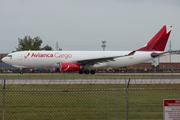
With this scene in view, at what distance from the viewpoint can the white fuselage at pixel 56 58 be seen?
36312mm

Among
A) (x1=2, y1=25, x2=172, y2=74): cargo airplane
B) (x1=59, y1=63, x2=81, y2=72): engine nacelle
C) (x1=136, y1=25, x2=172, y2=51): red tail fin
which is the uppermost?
(x1=136, y1=25, x2=172, y2=51): red tail fin

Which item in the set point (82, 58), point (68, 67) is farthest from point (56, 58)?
point (82, 58)

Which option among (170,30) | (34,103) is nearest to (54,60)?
(170,30)

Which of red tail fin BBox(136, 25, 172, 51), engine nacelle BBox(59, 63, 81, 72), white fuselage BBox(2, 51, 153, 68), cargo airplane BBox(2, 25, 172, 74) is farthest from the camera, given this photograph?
red tail fin BBox(136, 25, 172, 51)

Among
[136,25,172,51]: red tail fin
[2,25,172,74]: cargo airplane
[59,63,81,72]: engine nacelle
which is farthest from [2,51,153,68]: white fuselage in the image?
[59,63,81,72]: engine nacelle

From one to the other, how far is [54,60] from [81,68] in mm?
4722

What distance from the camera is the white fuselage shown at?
36312mm

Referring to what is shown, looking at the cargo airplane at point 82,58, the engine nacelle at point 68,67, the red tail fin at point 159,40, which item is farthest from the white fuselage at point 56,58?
the engine nacelle at point 68,67

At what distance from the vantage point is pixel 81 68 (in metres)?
35.8

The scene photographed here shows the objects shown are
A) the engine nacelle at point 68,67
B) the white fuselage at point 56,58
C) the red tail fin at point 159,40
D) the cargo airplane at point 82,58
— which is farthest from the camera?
the red tail fin at point 159,40

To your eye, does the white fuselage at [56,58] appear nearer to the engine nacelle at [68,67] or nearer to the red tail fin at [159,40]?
the red tail fin at [159,40]

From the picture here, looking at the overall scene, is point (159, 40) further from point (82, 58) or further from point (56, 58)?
point (56, 58)

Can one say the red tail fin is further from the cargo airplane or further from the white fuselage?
the white fuselage

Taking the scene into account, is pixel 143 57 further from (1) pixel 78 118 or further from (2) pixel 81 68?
(1) pixel 78 118
